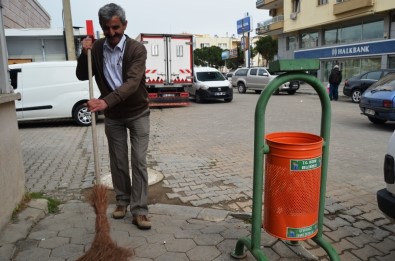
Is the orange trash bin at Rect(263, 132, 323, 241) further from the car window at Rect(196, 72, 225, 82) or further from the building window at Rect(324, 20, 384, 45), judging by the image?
the building window at Rect(324, 20, 384, 45)

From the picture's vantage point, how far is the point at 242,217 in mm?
3768

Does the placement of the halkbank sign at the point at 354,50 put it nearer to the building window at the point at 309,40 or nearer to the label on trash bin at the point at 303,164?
the building window at the point at 309,40

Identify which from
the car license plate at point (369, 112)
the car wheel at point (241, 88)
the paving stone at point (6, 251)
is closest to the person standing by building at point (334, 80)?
the car wheel at point (241, 88)

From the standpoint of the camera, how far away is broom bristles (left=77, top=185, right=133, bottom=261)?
254 centimetres

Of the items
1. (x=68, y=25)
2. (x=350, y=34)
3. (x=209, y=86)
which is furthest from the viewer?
(x=350, y=34)

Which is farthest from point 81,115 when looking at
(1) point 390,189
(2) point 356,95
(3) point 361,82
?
(2) point 356,95

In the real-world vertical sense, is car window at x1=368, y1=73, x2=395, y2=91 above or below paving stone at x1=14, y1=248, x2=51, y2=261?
above

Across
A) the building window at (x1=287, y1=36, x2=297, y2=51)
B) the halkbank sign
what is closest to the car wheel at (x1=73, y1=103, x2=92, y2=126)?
the halkbank sign

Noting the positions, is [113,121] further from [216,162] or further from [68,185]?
[216,162]

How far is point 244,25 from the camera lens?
4281 centimetres

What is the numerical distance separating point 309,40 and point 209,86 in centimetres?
2006

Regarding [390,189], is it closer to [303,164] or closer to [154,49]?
[303,164]

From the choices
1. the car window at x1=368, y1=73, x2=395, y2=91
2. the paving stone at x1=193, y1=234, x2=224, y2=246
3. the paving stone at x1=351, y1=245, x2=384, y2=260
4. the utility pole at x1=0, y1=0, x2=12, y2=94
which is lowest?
the paving stone at x1=351, y1=245, x2=384, y2=260

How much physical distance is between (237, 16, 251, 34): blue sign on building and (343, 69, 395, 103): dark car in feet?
88.9
